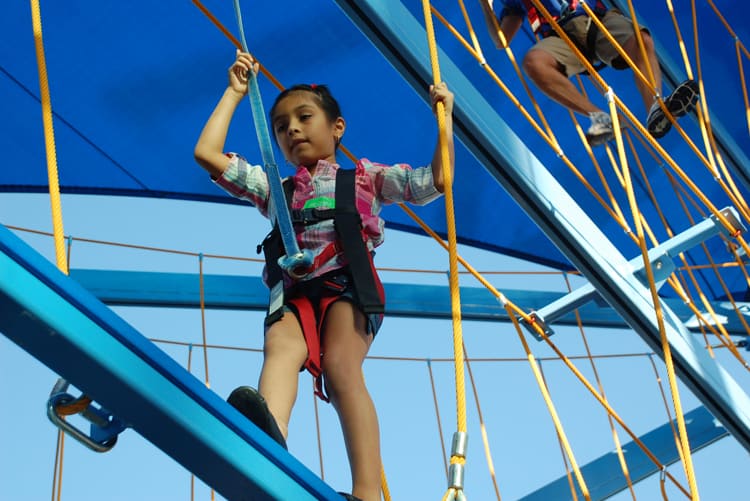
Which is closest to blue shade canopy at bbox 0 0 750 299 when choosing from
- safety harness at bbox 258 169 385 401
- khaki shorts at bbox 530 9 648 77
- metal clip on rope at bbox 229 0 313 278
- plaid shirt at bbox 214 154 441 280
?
khaki shorts at bbox 530 9 648 77

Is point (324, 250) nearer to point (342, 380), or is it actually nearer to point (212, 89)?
point (342, 380)

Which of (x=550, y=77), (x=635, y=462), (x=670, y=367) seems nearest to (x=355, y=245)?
(x=670, y=367)

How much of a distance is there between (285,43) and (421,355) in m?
1.71

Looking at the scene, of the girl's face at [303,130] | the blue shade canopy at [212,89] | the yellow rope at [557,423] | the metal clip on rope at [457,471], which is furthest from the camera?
the blue shade canopy at [212,89]

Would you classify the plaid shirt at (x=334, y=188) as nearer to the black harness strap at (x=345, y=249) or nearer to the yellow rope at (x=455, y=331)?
the black harness strap at (x=345, y=249)

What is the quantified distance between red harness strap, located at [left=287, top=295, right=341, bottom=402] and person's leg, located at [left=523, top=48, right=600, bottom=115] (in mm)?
1643

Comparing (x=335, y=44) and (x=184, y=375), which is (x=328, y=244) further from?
(x=335, y=44)

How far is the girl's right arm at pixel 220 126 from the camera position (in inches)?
75.2

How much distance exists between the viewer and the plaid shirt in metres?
1.96

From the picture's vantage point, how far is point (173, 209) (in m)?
4.61

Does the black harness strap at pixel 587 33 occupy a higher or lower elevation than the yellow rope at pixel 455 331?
higher

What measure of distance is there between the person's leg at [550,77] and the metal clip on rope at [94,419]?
2.25m

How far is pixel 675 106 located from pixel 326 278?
1464 millimetres

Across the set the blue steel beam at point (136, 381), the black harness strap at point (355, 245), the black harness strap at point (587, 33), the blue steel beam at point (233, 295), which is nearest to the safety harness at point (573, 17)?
the black harness strap at point (587, 33)
